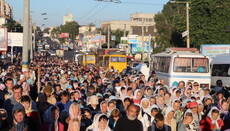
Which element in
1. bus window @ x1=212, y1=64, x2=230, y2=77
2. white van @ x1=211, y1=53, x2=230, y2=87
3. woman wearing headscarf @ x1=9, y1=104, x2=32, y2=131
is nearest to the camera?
woman wearing headscarf @ x1=9, y1=104, x2=32, y2=131

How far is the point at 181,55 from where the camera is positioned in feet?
86.0

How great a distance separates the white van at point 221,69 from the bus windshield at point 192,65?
1.39 m

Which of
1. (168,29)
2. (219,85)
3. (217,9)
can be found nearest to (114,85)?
(219,85)

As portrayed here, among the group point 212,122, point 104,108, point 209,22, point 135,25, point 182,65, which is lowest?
point 212,122

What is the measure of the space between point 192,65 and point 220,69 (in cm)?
250

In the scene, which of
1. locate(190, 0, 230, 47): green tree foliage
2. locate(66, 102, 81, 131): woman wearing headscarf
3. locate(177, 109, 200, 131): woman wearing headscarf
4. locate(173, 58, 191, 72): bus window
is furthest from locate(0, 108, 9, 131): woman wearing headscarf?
locate(190, 0, 230, 47): green tree foliage

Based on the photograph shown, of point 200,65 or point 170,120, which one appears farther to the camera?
point 200,65

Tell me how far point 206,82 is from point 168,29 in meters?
51.0

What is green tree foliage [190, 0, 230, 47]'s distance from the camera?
185 ft

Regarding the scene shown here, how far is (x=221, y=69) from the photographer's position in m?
27.7

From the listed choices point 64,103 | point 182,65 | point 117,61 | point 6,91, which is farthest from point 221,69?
point 117,61

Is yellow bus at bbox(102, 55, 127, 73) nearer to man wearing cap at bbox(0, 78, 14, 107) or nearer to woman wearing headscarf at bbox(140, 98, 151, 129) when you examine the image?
man wearing cap at bbox(0, 78, 14, 107)

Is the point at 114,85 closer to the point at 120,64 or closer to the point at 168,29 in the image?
the point at 120,64

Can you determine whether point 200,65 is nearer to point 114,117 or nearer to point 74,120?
point 114,117
